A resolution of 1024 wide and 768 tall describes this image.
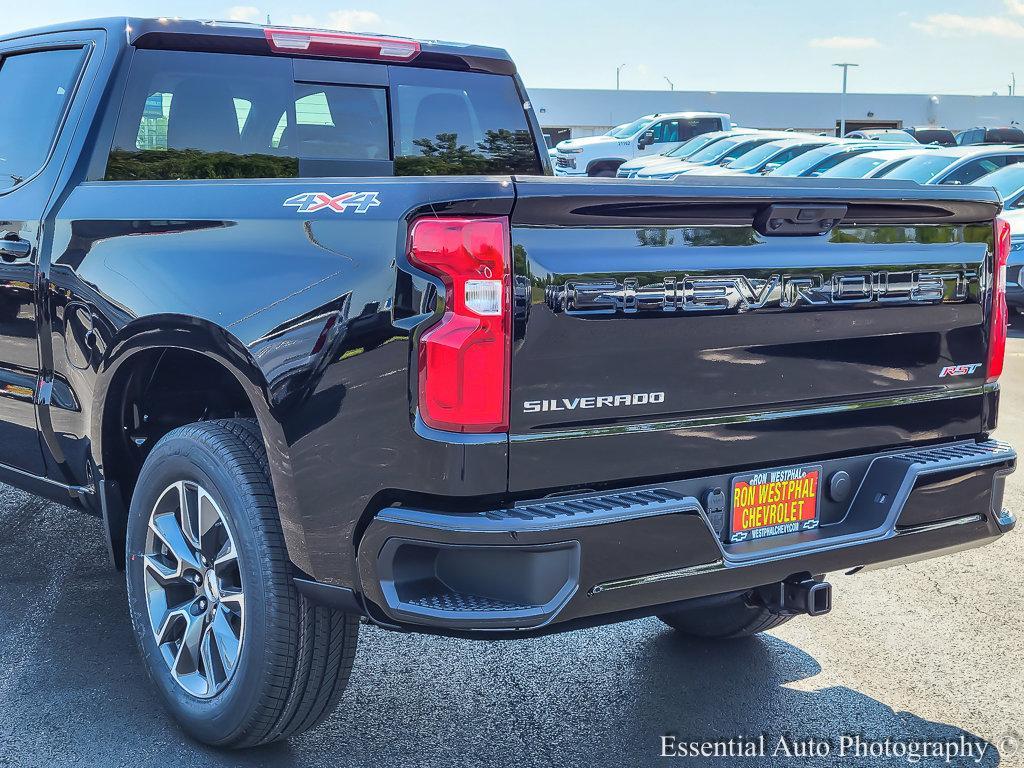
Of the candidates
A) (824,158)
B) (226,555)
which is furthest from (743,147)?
(226,555)

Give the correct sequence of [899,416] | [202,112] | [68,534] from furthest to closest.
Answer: [68,534], [202,112], [899,416]

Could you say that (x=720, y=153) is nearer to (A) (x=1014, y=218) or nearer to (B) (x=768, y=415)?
(A) (x=1014, y=218)

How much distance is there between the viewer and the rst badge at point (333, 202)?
281 centimetres

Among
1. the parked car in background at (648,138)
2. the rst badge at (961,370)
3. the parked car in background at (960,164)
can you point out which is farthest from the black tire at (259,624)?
the parked car in background at (648,138)

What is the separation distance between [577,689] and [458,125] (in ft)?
7.83

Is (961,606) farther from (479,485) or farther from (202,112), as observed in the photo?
(202,112)

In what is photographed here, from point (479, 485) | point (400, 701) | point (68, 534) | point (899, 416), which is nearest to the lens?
point (479, 485)

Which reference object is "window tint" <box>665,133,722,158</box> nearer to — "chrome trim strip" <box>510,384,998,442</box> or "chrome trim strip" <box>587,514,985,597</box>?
"chrome trim strip" <box>510,384,998,442</box>

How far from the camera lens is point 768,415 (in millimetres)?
3080

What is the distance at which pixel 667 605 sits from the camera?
2938 millimetres

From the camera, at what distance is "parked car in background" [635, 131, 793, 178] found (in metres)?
24.2

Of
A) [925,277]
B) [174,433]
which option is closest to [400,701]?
[174,433]

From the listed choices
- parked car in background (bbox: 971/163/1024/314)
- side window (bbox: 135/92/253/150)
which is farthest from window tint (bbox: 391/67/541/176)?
parked car in background (bbox: 971/163/1024/314)

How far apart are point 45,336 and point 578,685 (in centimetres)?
209
